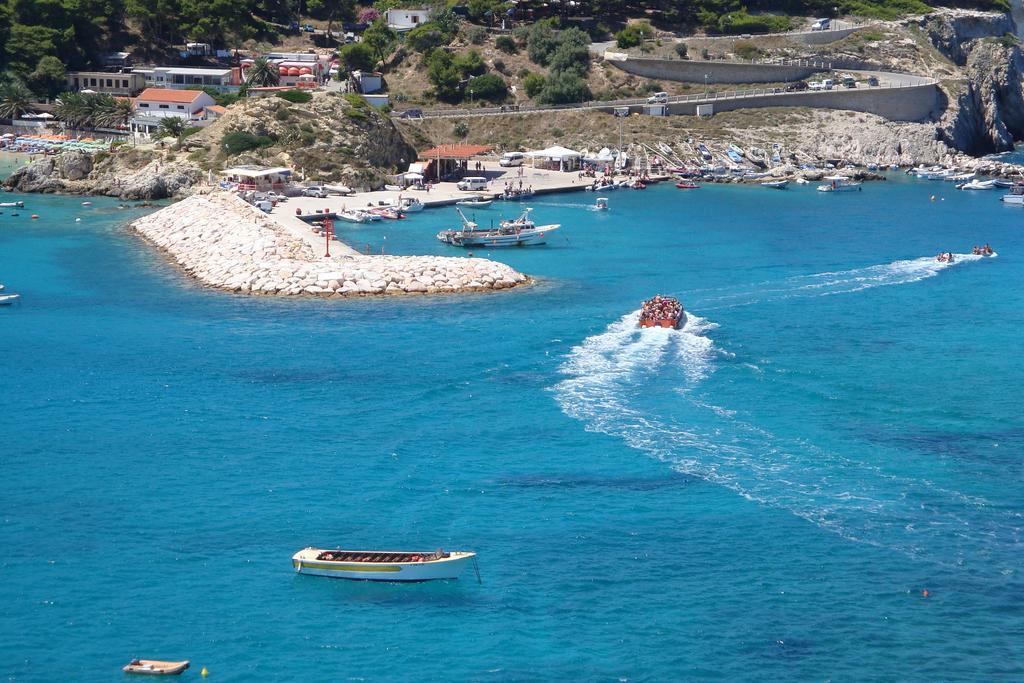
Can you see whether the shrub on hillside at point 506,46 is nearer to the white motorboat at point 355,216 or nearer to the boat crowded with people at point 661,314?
the white motorboat at point 355,216

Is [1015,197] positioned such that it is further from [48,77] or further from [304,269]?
[48,77]

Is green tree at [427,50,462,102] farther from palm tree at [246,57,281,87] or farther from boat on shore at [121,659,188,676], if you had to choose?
boat on shore at [121,659,188,676]

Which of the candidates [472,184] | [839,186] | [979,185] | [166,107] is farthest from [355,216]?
[979,185]

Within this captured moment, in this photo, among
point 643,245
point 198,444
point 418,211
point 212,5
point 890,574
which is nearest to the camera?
point 890,574

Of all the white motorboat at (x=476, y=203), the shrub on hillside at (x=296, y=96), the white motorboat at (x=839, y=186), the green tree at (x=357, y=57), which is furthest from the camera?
the green tree at (x=357, y=57)

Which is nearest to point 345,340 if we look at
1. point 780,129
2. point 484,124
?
point 484,124

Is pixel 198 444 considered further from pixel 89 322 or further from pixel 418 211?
pixel 418 211

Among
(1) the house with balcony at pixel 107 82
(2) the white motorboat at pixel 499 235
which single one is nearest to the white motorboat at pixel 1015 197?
(2) the white motorboat at pixel 499 235
